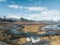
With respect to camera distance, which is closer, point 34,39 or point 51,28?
point 34,39

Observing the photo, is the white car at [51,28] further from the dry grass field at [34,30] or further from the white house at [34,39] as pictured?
the white house at [34,39]

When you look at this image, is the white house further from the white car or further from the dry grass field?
the white car

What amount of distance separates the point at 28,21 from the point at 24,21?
14 centimetres

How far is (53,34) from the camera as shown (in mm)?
4352

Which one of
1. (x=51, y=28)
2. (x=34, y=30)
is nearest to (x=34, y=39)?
(x=34, y=30)

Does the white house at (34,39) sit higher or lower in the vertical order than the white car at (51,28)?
lower

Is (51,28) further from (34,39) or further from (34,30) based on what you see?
(34,39)

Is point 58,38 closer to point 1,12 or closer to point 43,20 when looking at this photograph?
point 43,20

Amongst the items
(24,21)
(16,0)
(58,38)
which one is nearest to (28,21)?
(24,21)

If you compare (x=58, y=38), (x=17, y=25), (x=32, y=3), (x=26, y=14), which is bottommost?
(x=58, y=38)

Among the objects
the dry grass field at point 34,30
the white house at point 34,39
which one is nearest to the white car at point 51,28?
the dry grass field at point 34,30

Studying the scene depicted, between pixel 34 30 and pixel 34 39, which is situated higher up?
pixel 34 30

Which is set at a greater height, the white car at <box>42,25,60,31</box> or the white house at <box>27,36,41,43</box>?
the white car at <box>42,25,60,31</box>

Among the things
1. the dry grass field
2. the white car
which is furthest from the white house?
the white car
